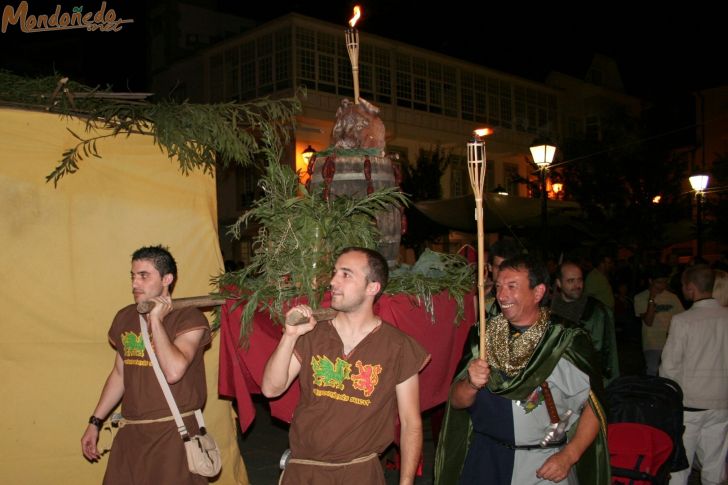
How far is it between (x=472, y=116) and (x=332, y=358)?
27344 mm

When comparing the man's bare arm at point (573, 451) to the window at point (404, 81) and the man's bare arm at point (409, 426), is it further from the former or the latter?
the window at point (404, 81)

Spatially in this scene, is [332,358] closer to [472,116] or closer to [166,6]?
[472,116]

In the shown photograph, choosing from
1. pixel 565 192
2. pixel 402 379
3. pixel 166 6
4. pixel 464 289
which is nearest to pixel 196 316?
pixel 402 379

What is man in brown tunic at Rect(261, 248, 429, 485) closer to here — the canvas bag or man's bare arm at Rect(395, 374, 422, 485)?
man's bare arm at Rect(395, 374, 422, 485)

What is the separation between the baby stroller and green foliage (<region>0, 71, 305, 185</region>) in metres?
3.09

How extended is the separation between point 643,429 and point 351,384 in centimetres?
228

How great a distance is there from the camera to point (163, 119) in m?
5.27

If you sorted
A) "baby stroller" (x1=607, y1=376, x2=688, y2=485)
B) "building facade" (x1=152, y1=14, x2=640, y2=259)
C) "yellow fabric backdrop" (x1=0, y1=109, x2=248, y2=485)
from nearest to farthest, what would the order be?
"baby stroller" (x1=607, y1=376, x2=688, y2=485) < "yellow fabric backdrop" (x1=0, y1=109, x2=248, y2=485) < "building facade" (x1=152, y1=14, x2=640, y2=259)

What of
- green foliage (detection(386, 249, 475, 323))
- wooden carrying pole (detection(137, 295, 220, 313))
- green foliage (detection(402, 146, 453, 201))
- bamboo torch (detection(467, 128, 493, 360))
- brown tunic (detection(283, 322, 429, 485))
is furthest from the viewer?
green foliage (detection(402, 146, 453, 201))

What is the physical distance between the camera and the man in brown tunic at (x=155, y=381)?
3859mm

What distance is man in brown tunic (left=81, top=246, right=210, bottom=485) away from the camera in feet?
12.7

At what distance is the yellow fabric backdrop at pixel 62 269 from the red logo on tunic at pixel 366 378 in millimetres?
2802

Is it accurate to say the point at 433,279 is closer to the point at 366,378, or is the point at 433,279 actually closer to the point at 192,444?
the point at 366,378

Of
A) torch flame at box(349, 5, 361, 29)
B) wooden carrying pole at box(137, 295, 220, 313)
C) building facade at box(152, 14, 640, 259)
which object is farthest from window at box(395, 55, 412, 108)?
wooden carrying pole at box(137, 295, 220, 313)
